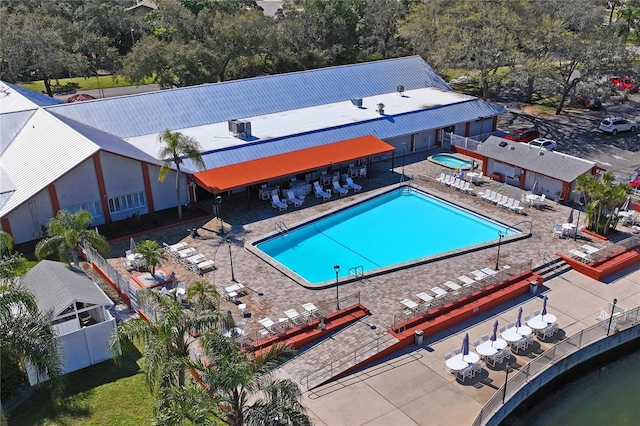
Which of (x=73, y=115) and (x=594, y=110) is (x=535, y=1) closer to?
(x=594, y=110)

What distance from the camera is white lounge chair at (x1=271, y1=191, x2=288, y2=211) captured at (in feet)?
123

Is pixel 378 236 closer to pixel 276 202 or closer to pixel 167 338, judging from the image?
pixel 276 202

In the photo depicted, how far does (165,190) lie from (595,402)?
26.5 meters

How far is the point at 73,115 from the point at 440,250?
85.3 ft

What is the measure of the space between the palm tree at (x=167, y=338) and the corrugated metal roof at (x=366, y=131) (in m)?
19.8

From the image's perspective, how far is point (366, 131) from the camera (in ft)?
144

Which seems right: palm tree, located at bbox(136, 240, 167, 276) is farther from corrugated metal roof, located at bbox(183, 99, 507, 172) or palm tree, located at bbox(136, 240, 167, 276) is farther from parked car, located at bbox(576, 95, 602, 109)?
parked car, located at bbox(576, 95, 602, 109)

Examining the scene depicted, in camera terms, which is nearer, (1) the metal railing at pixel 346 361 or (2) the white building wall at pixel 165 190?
(1) the metal railing at pixel 346 361

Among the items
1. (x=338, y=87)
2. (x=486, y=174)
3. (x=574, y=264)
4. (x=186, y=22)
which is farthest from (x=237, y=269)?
(x=186, y=22)

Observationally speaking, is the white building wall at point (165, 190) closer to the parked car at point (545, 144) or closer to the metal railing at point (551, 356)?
the metal railing at point (551, 356)

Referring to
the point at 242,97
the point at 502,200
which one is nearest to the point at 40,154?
the point at 242,97

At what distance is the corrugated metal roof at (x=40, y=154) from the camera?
32312mm

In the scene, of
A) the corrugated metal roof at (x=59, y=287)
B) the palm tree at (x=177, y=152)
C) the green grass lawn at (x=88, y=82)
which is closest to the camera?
the corrugated metal roof at (x=59, y=287)

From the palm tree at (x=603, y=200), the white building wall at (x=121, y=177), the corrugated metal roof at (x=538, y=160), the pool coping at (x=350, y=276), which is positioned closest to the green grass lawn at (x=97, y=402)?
the pool coping at (x=350, y=276)
